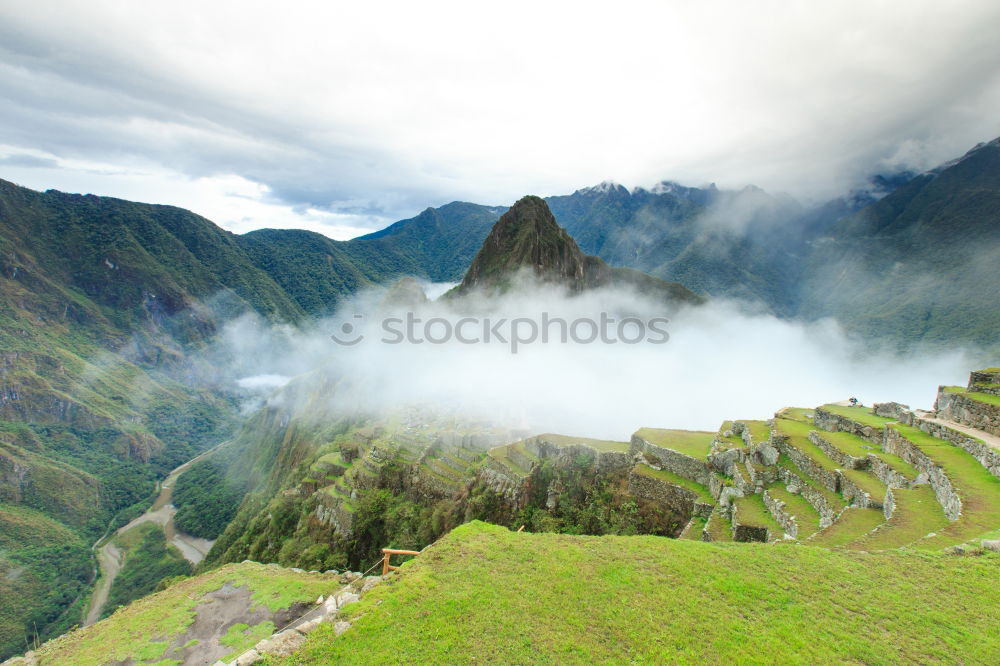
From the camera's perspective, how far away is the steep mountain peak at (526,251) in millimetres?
164500

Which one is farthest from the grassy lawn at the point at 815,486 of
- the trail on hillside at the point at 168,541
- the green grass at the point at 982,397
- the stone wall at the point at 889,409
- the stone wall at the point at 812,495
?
the trail on hillside at the point at 168,541

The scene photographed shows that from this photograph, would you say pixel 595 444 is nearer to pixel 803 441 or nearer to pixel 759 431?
pixel 759 431

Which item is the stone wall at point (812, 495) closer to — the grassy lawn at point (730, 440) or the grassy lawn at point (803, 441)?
the grassy lawn at point (803, 441)

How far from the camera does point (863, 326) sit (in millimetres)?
179625

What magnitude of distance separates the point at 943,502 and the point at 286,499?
5986cm

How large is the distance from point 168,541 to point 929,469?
488 ft

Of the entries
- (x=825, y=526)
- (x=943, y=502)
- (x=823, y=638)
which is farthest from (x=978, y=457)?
(x=823, y=638)

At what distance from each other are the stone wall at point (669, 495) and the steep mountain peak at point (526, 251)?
13450 cm

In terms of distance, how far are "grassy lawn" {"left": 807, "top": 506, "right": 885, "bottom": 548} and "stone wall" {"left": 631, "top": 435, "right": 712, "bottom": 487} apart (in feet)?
28.4

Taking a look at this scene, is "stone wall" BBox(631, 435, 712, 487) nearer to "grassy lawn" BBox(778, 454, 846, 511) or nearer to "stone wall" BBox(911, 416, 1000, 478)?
"grassy lawn" BBox(778, 454, 846, 511)

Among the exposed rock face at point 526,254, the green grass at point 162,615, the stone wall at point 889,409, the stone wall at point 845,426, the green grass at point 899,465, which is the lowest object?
the green grass at point 162,615

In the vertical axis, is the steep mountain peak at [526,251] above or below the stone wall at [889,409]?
above

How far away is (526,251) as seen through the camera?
538ft

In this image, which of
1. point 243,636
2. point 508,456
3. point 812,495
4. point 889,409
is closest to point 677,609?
point 812,495
